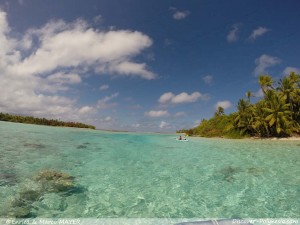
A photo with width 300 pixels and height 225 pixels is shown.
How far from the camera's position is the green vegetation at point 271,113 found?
1618 inches

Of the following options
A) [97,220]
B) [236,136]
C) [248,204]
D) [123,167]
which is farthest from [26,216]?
[236,136]

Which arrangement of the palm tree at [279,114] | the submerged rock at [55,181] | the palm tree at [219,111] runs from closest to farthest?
the submerged rock at [55,181], the palm tree at [279,114], the palm tree at [219,111]

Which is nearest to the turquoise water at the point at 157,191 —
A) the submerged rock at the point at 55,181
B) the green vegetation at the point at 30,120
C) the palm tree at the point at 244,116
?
the submerged rock at the point at 55,181

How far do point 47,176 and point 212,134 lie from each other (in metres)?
52.1

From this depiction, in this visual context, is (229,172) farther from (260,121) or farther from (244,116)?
(244,116)

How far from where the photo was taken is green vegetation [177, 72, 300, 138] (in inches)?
1618

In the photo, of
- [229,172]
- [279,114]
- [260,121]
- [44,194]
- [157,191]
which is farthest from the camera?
[260,121]

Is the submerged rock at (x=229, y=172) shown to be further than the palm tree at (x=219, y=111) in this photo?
No

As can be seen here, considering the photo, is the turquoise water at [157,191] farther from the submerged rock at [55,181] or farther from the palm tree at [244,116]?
the palm tree at [244,116]

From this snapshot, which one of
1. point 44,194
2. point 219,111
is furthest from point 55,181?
point 219,111

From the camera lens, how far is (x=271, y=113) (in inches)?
1652

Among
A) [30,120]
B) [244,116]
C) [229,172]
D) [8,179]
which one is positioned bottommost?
[8,179]

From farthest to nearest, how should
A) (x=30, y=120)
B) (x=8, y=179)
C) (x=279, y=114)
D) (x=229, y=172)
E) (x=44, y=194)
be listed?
(x=30, y=120) < (x=279, y=114) < (x=229, y=172) < (x=8, y=179) < (x=44, y=194)

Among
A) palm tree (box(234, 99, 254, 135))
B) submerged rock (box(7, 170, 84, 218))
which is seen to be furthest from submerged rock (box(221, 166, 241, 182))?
palm tree (box(234, 99, 254, 135))
